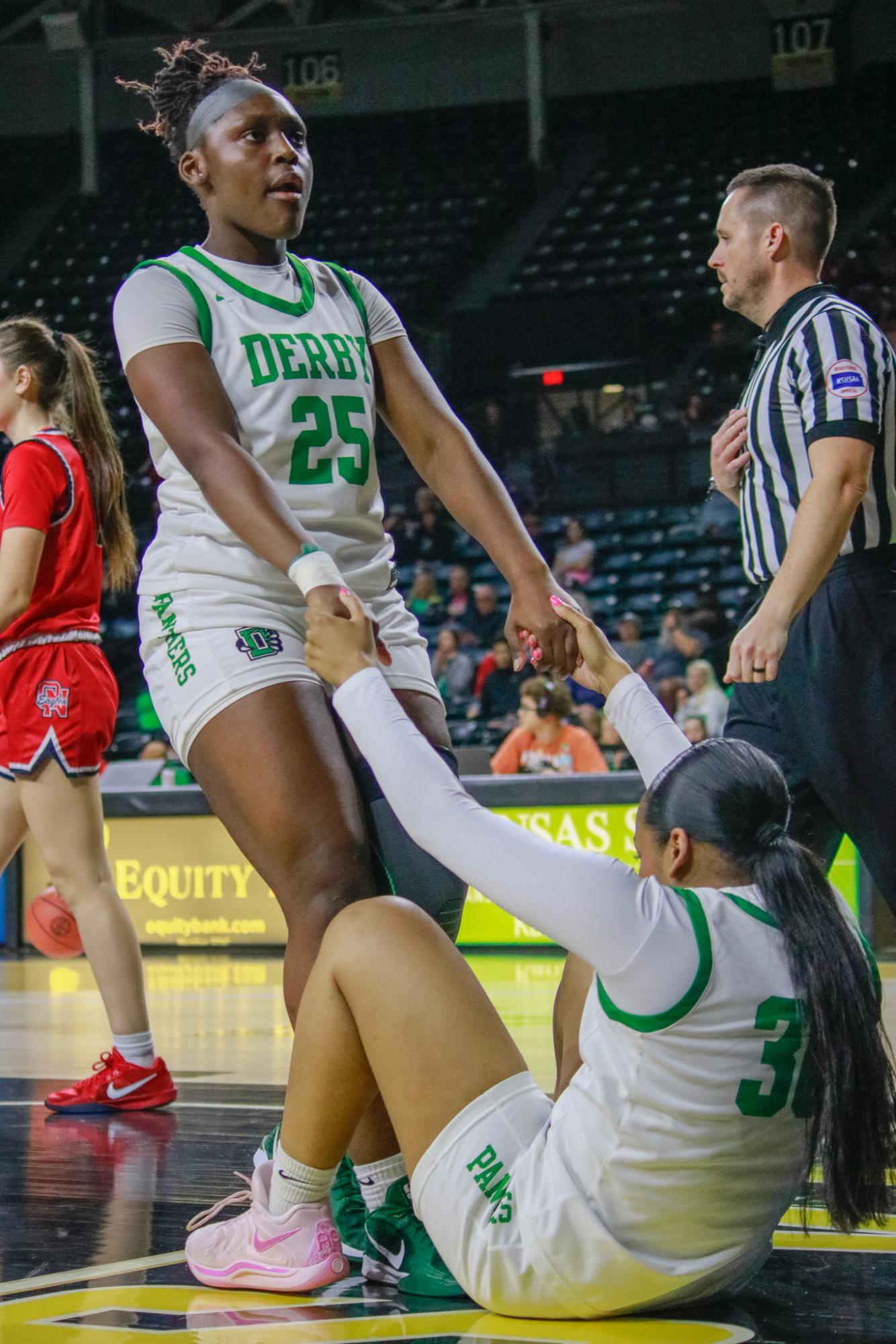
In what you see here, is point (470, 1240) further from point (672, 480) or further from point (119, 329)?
point (672, 480)

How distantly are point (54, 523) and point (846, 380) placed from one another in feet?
6.88

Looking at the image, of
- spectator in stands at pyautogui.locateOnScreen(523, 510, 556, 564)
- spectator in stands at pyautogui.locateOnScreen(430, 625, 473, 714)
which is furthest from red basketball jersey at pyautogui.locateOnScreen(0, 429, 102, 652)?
spectator in stands at pyautogui.locateOnScreen(523, 510, 556, 564)

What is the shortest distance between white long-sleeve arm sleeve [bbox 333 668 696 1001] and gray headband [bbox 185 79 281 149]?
111cm

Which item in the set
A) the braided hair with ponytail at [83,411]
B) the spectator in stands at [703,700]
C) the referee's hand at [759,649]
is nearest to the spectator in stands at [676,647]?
the spectator in stands at [703,700]

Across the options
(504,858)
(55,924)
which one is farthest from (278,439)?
(55,924)

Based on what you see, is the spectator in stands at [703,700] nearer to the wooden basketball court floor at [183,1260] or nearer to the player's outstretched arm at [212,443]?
the wooden basketball court floor at [183,1260]

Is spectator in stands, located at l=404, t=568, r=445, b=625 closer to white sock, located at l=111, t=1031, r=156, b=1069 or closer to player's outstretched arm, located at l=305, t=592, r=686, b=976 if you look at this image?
white sock, located at l=111, t=1031, r=156, b=1069

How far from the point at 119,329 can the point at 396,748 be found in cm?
101

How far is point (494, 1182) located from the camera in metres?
2.06

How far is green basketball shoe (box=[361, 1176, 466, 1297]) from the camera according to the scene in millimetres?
2365

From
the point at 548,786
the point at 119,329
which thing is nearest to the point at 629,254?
the point at 548,786

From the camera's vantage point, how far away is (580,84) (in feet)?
59.1

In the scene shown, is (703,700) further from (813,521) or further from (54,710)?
(813,521)

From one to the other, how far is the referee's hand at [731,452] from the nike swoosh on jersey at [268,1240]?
167 centimetres
